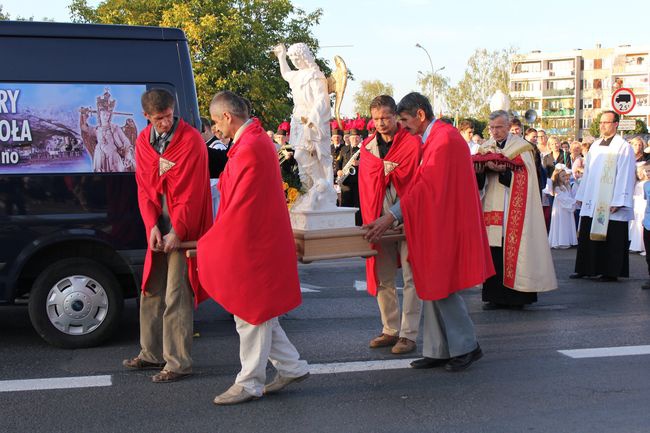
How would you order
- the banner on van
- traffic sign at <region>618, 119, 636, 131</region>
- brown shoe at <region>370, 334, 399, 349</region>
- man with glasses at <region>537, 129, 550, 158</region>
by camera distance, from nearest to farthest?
the banner on van, brown shoe at <region>370, 334, 399, 349</region>, man with glasses at <region>537, 129, 550, 158</region>, traffic sign at <region>618, 119, 636, 131</region>

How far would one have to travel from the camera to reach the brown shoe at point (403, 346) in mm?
6758

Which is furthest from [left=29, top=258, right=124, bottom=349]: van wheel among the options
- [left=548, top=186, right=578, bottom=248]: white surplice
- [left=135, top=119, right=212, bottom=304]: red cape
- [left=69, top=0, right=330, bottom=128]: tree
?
[left=69, top=0, right=330, bottom=128]: tree

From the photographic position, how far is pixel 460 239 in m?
6.11

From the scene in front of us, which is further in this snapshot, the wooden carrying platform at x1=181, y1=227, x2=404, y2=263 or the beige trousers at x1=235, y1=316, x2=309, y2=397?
the wooden carrying platform at x1=181, y1=227, x2=404, y2=263

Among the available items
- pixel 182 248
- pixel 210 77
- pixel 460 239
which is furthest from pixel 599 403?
pixel 210 77

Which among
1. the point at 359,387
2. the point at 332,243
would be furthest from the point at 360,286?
the point at 359,387

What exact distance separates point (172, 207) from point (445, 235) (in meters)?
1.90

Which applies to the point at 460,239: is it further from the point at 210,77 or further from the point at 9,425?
the point at 210,77

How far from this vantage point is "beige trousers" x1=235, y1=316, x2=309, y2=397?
5336 mm

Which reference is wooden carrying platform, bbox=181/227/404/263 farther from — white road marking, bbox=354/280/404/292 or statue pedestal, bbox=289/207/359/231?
white road marking, bbox=354/280/404/292

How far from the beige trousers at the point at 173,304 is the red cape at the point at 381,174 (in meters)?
1.60

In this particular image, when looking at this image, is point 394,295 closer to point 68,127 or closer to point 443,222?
point 443,222

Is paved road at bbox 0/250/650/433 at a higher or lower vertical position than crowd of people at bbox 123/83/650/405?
lower

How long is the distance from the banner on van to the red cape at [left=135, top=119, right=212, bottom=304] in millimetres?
999
